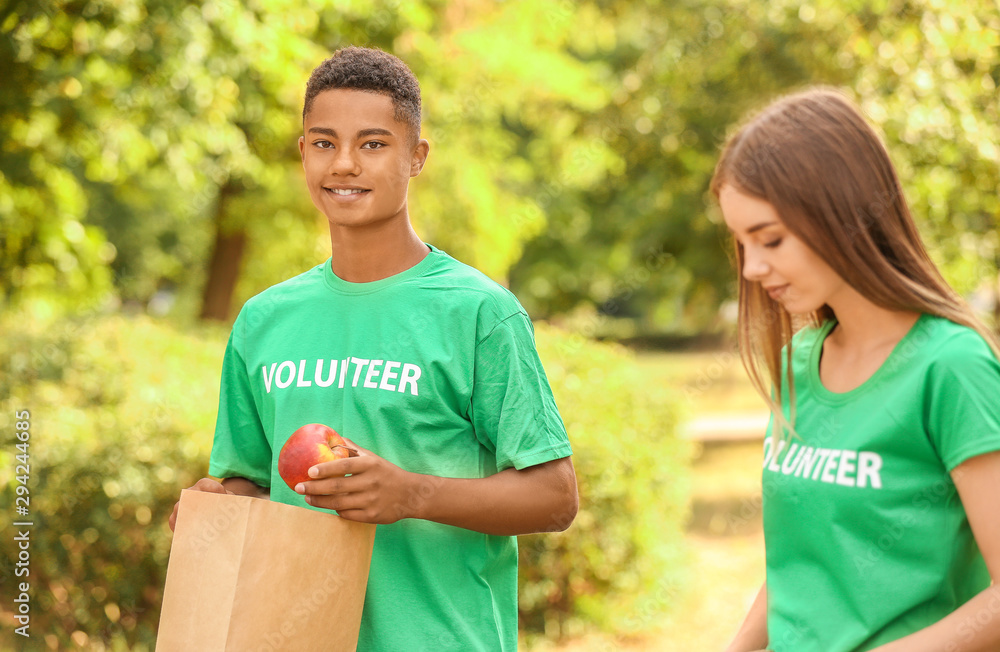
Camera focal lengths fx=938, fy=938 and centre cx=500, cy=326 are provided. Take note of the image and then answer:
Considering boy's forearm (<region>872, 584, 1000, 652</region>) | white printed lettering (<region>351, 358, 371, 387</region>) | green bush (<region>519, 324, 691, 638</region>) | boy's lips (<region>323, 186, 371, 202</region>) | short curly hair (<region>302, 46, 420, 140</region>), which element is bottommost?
green bush (<region>519, 324, 691, 638</region>)

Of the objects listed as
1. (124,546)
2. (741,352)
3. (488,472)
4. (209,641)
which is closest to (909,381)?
(741,352)

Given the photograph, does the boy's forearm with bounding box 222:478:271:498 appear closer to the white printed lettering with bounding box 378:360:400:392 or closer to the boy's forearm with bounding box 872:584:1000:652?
the white printed lettering with bounding box 378:360:400:392

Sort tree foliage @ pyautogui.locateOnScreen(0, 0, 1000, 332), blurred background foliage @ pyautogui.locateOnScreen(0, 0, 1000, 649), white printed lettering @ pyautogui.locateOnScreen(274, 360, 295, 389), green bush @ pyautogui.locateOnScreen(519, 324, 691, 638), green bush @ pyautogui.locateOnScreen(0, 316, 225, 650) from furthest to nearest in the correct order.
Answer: tree foliage @ pyautogui.locateOnScreen(0, 0, 1000, 332)
green bush @ pyautogui.locateOnScreen(519, 324, 691, 638)
blurred background foliage @ pyautogui.locateOnScreen(0, 0, 1000, 649)
green bush @ pyautogui.locateOnScreen(0, 316, 225, 650)
white printed lettering @ pyautogui.locateOnScreen(274, 360, 295, 389)

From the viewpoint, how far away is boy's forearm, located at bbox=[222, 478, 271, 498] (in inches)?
75.9

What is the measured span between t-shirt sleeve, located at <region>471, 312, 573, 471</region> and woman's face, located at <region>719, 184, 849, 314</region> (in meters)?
0.44

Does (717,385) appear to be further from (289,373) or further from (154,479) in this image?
(289,373)

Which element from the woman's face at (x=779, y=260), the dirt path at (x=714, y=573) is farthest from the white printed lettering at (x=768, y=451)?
the dirt path at (x=714, y=573)

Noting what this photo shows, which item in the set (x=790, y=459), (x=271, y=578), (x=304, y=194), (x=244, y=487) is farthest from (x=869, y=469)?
(x=304, y=194)

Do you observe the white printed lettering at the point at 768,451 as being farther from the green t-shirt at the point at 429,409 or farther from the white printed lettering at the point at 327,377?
the white printed lettering at the point at 327,377

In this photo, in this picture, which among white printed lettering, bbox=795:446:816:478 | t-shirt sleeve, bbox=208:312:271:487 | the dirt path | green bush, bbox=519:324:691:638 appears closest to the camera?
white printed lettering, bbox=795:446:816:478

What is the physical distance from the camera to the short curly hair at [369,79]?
1816mm

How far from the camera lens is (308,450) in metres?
1.58

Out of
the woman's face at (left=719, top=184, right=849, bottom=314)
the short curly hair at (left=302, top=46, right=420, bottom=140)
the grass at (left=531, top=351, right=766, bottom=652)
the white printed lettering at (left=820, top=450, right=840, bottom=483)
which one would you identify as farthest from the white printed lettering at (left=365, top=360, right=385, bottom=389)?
the grass at (left=531, top=351, right=766, bottom=652)

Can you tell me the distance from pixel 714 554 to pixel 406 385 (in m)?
6.29
